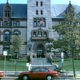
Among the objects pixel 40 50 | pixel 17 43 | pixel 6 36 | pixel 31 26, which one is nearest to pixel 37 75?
pixel 17 43

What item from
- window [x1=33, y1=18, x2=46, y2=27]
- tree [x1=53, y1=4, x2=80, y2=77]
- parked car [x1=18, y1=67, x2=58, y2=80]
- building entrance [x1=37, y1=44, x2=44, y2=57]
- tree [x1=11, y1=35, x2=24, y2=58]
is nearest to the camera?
parked car [x1=18, y1=67, x2=58, y2=80]

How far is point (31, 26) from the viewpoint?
62188 mm

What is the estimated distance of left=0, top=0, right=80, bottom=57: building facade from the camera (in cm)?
6191

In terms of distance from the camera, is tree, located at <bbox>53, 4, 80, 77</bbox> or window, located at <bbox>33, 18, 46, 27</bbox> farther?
window, located at <bbox>33, 18, 46, 27</bbox>

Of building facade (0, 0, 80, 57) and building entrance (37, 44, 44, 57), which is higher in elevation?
building facade (0, 0, 80, 57)

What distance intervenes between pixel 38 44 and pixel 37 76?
38112 mm

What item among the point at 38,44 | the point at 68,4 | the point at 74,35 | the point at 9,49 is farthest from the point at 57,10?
the point at 74,35

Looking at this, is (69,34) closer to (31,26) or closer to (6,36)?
(31,26)

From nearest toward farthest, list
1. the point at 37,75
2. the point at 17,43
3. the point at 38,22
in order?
the point at 37,75
the point at 17,43
the point at 38,22

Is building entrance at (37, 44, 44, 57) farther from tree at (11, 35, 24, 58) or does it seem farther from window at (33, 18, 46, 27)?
tree at (11, 35, 24, 58)

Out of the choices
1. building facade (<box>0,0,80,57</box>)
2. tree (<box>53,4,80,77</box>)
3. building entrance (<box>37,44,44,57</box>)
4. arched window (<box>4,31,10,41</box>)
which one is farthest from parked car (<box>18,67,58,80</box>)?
arched window (<box>4,31,10,41</box>)

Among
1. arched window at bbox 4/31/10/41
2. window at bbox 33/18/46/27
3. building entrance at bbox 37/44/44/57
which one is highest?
window at bbox 33/18/46/27

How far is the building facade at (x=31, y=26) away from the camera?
203 feet

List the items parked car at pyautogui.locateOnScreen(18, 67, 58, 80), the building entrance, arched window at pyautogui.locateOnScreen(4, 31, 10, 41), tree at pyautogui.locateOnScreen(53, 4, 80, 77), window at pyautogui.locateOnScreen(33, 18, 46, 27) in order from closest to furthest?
1. parked car at pyautogui.locateOnScreen(18, 67, 58, 80)
2. tree at pyautogui.locateOnScreen(53, 4, 80, 77)
3. window at pyautogui.locateOnScreen(33, 18, 46, 27)
4. the building entrance
5. arched window at pyautogui.locateOnScreen(4, 31, 10, 41)
